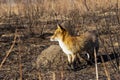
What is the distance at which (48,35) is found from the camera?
40.0 feet

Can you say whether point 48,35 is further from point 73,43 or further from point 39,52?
point 73,43

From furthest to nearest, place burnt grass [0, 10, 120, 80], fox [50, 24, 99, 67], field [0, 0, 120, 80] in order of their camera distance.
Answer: fox [50, 24, 99, 67], field [0, 0, 120, 80], burnt grass [0, 10, 120, 80]

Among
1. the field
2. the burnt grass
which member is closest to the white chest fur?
the field

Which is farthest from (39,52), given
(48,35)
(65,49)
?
(48,35)

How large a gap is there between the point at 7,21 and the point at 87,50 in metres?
8.57

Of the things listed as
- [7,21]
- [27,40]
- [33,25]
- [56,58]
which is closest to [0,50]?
[27,40]

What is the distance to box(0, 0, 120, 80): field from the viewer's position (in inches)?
Result: 279

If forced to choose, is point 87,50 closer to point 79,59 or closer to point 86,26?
point 79,59

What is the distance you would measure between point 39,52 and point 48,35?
111 inches

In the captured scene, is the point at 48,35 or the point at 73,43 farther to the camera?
the point at 48,35

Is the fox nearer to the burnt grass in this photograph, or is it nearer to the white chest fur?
the white chest fur

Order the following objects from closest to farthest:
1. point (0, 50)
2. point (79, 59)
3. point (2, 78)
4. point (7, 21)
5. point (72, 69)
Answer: point (2, 78), point (72, 69), point (79, 59), point (0, 50), point (7, 21)

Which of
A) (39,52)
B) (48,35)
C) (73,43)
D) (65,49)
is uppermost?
(73,43)

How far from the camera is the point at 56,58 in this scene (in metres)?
7.93
